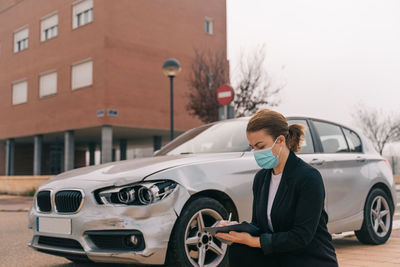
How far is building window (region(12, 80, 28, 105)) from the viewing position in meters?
34.3

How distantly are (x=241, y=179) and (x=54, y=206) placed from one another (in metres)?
1.74

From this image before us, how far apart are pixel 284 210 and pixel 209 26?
104 feet

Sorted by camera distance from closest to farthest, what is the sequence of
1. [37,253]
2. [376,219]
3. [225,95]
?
[37,253], [376,219], [225,95]

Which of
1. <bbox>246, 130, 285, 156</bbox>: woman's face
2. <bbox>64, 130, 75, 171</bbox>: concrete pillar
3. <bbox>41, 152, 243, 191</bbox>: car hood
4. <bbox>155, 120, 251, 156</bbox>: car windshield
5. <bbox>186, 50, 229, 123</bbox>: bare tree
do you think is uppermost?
<bbox>186, 50, 229, 123</bbox>: bare tree

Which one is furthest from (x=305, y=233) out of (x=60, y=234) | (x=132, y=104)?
(x=132, y=104)

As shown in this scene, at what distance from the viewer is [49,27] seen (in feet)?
106

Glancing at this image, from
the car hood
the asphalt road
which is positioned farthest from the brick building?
the car hood

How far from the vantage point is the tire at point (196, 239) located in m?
4.20

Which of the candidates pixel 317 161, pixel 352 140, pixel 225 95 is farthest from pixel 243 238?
pixel 225 95

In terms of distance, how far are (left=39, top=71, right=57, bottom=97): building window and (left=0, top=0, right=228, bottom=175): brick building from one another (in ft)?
0.20

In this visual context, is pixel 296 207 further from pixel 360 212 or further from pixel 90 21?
pixel 90 21

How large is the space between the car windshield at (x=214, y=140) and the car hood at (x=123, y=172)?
259mm

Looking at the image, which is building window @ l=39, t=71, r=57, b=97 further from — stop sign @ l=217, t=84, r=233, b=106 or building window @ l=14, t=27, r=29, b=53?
stop sign @ l=217, t=84, r=233, b=106

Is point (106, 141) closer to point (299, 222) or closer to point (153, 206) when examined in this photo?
point (153, 206)
